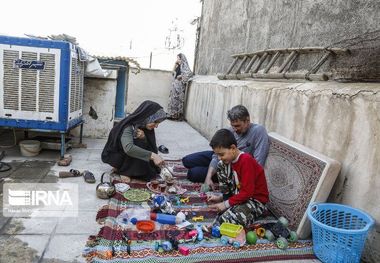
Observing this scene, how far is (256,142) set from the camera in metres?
3.75

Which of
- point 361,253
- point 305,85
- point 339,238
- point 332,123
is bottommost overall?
point 361,253

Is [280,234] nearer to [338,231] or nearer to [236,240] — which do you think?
[236,240]

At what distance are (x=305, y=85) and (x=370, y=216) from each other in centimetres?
164

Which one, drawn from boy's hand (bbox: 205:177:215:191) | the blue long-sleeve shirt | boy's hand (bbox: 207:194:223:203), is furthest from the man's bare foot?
the blue long-sleeve shirt

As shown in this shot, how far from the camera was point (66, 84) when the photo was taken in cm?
429

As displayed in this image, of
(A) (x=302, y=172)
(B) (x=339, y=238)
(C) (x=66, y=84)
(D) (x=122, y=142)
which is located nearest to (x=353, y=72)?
(A) (x=302, y=172)

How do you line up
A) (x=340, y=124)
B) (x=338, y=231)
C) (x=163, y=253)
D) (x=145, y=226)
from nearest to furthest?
(x=338, y=231), (x=163, y=253), (x=145, y=226), (x=340, y=124)

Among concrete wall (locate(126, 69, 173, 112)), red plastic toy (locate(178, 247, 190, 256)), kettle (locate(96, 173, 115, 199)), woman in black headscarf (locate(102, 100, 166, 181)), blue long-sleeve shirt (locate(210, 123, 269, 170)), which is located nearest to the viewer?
red plastic toy (locate(178, 247, 190, 256))

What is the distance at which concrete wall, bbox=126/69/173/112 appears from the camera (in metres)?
11.0

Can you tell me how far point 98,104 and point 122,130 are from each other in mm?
2311

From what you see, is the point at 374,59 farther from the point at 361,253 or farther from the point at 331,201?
the point at 361,253

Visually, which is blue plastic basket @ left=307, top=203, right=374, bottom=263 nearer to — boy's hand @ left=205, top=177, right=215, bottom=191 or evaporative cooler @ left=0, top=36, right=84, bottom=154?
boy's hand @ left=205, top=177, right=215, bottom=191

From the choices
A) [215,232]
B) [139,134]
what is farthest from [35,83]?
[215,232]

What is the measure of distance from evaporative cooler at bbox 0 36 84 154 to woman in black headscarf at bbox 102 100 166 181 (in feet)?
2.72
